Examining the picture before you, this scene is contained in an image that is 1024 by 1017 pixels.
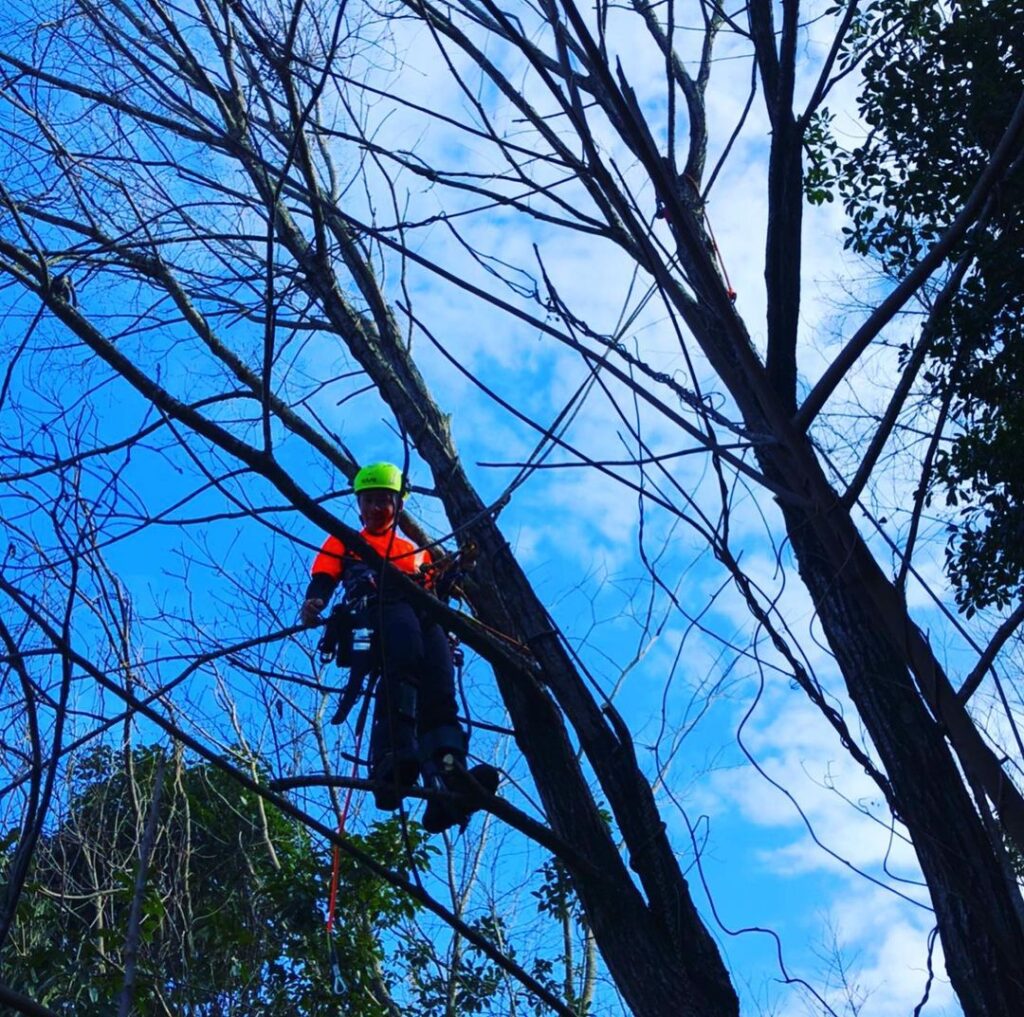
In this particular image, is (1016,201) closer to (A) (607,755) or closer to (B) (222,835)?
(A) (607,755)

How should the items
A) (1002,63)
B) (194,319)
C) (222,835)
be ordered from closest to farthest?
(194,319) → (1002,63) → (222,835)

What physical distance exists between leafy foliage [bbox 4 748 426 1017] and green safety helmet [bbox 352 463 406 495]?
219 centimetres

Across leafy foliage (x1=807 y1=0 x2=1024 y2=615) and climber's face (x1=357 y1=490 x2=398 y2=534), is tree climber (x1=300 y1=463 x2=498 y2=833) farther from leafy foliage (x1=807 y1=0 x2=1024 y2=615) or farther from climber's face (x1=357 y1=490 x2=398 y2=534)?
leafy foliage (x1=807 y1=0 x2=1024 y2=615)

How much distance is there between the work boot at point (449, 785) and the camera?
397cm

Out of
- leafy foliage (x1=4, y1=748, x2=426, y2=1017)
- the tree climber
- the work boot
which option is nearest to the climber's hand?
the tree climber

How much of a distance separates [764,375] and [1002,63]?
15.4ft

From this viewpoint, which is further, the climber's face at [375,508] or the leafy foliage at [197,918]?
the leafy foliage at [197,918]

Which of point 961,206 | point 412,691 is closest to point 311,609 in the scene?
point 412,691

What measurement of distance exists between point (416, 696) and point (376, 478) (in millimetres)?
851

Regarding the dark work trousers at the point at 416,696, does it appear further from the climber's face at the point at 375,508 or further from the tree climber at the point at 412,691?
the climber's face at the point at 375,508

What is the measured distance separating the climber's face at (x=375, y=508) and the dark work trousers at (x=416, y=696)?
495mm

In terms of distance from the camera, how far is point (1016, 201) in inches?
217

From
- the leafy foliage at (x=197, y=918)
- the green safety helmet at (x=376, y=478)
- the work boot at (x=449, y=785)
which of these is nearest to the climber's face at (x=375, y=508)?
the green safety helmet at (x=376, y=478)

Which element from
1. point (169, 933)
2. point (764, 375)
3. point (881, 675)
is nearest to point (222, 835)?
point (169, 933)
